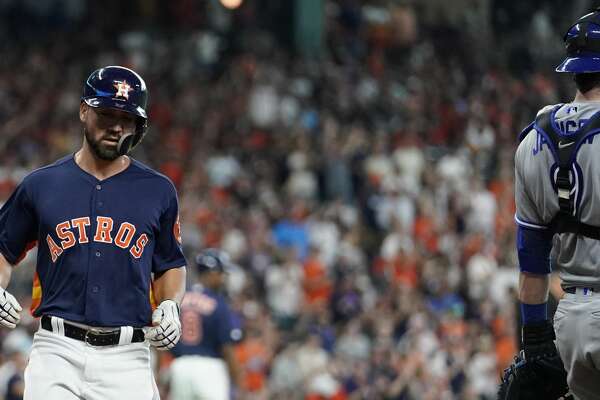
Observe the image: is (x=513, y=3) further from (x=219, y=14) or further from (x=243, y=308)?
(x=243, y=308)

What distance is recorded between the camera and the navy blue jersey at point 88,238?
570cm

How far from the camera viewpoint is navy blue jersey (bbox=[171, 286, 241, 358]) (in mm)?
10555

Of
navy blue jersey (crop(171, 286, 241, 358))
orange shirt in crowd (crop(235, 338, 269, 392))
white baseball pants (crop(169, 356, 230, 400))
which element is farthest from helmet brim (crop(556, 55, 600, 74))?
orange shirt in crowd (crop(235, 338, 269, 392))

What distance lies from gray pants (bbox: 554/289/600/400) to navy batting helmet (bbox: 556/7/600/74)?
0.95 metres

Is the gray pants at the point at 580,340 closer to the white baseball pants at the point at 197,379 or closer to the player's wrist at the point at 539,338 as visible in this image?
the player's wrist at the point at 539,338

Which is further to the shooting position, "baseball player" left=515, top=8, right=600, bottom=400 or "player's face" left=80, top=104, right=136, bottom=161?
"player's face" left=80, top=104, right=136, bottom=161

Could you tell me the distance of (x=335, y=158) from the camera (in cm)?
1866

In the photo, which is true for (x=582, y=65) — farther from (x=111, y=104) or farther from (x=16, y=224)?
(x=16, y=224)

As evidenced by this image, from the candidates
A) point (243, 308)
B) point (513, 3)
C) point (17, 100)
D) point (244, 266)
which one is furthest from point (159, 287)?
point (513, 3)

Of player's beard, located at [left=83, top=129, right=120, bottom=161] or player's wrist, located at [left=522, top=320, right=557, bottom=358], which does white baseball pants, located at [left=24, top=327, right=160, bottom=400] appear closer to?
player's beard, located at [left=83, top=129, right=120, bottom=161]

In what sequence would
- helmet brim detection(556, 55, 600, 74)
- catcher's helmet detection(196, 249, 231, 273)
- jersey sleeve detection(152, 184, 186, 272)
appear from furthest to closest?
catcher's helmet detection(196, 249, 231, 273), jersey sleeve detection(152, 184, 186, 272), helmet brim detection(556, 55, 600, 74)

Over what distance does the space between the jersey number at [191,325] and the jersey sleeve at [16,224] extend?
4.75 meters

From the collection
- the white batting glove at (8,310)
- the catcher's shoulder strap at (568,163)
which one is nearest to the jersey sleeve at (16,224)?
the white batting glove at (8,310)

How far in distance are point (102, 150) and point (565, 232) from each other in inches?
81.1
